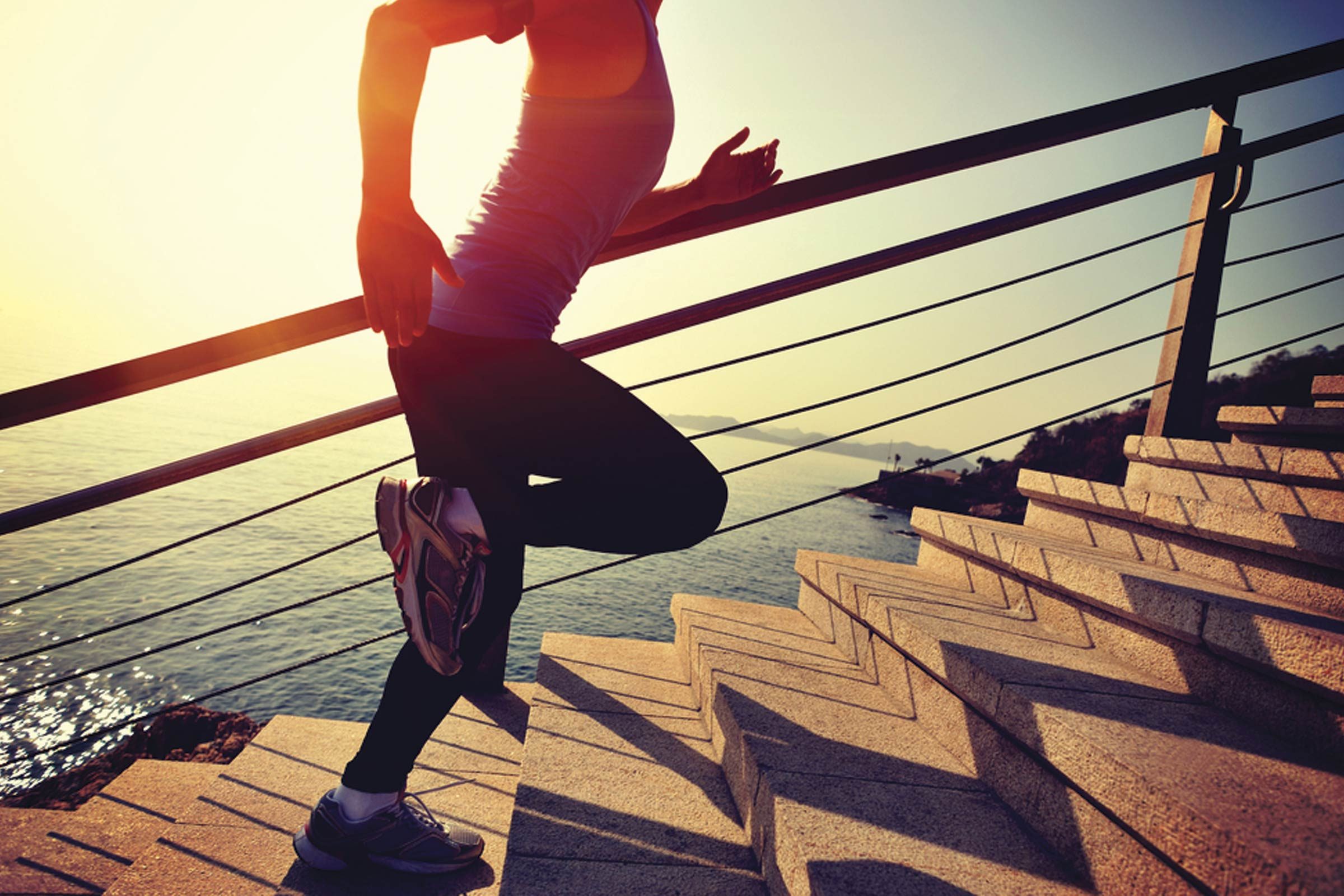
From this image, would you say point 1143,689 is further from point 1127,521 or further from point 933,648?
point 1127,521

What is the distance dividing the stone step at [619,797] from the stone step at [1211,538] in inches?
49.7

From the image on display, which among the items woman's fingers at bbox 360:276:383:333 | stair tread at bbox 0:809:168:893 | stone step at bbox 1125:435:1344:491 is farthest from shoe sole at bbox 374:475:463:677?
stone step at bbox 1125:435:1344:491

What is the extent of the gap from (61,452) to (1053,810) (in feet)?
21.1

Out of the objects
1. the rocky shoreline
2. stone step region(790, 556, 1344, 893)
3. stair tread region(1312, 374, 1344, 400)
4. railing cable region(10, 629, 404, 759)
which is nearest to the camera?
stone step region(790, 556, 1344, 893)

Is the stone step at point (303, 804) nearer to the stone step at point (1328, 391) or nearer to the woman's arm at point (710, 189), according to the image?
the woman's arm at point (710, 189)

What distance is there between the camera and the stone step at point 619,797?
96 cm

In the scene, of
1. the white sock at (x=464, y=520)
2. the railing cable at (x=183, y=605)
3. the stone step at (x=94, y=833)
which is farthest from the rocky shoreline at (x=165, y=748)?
the white sock at (x=464, y=520)

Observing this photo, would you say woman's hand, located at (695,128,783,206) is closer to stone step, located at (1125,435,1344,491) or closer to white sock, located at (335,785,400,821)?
white sock, located at (335,785,400,821)

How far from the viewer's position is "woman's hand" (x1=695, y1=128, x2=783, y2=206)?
4.46ft

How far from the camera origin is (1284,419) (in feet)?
6.43

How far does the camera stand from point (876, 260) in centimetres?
156

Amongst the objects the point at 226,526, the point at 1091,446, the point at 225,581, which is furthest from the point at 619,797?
the point at 225,581

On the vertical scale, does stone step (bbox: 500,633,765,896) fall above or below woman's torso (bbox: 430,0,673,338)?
below

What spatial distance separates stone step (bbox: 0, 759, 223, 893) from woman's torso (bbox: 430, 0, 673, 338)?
4.16ft
